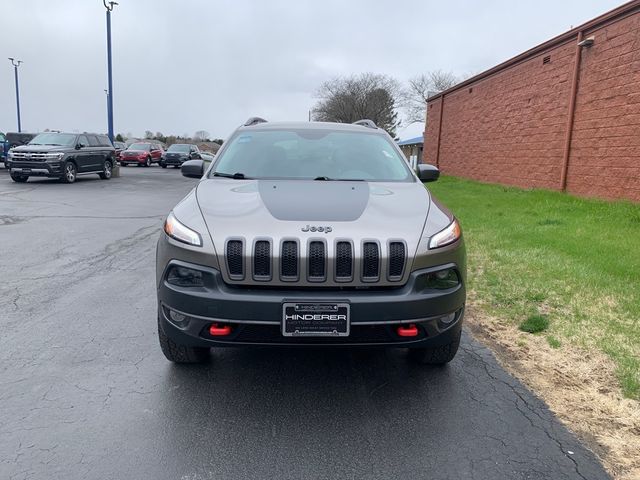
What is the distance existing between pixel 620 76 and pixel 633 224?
3.73 metres

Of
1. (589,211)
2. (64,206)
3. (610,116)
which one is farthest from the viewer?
(64,206)

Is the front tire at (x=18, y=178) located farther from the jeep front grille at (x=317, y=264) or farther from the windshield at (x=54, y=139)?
the jeep front grille at (x=317, y=264)

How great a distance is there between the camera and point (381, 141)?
4.75 metres

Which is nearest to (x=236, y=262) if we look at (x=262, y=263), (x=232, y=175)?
(x=262, y=263)

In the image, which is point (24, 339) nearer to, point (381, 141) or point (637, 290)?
point (381, 141)

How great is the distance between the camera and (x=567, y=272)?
573cm

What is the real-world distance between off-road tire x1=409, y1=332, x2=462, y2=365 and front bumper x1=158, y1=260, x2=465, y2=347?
21.3 inches

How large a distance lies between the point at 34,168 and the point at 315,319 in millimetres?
18396

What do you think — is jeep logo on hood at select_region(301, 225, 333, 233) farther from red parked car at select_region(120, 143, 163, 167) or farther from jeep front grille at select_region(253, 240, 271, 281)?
red parked car at select_region(120, 143, 163, 167)

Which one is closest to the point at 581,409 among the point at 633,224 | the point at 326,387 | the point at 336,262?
the point at 326,387

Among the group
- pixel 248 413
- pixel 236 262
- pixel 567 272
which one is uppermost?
pixel 236 262

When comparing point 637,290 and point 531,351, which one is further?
point 637,290

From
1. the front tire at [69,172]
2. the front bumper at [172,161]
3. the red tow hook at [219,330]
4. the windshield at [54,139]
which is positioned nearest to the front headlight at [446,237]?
the red tow hook at [219,330]

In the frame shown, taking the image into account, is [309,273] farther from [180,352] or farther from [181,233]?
[180,352]
